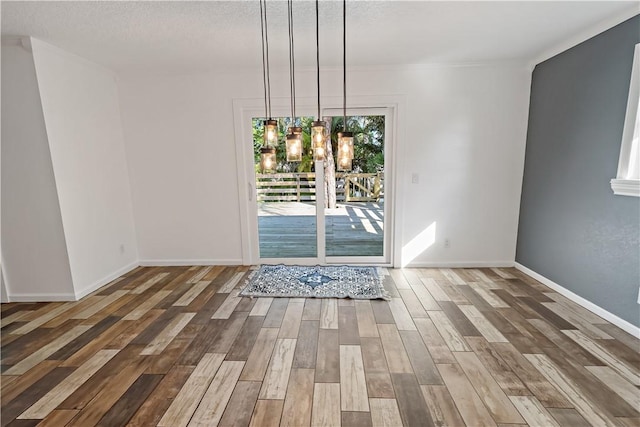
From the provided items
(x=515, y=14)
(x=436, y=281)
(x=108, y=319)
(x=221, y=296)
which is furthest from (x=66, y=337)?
(x=515, y=14)

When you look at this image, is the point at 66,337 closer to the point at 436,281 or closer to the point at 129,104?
the point at 129,104

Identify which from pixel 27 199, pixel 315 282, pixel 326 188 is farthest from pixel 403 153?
pixel 27 199

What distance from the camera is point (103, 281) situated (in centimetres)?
346

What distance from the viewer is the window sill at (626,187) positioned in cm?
225

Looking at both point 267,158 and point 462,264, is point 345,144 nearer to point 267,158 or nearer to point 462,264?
point 267,158

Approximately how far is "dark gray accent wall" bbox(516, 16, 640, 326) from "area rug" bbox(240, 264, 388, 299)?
1.80 meters

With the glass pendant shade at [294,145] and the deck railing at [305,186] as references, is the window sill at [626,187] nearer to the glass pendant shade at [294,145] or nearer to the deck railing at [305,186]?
the deck railing at [305,186]

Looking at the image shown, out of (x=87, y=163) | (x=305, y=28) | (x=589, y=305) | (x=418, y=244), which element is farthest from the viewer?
(x=418, y=244)

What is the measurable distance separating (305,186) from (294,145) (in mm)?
2179

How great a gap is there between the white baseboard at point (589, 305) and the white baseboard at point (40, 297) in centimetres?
491

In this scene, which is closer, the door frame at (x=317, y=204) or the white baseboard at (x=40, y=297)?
the white baseboard at (x=40, y=297)

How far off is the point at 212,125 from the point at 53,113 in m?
1.49

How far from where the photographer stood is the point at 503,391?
1.80 m

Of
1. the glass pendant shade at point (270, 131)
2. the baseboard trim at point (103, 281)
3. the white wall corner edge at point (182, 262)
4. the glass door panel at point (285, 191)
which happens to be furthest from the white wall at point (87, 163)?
the glass pendant shade at point (270, 131)
